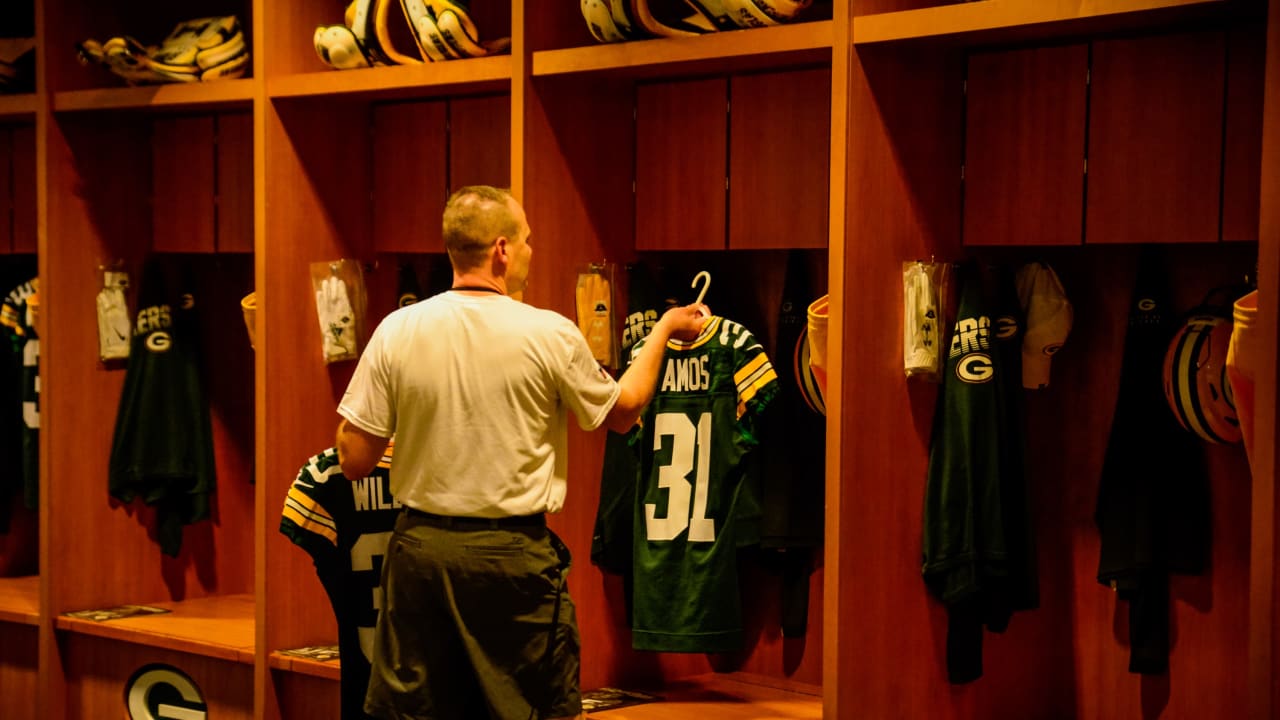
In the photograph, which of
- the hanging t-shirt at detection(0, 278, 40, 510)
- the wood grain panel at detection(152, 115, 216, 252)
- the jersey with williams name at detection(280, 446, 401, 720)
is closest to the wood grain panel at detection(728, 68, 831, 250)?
the jersey with williams name at detection(280, 446, 401, 720)

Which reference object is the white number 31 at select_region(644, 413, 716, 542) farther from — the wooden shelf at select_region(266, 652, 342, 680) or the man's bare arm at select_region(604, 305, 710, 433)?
the wooden shelf at select_region(266, 652, 342, 680)

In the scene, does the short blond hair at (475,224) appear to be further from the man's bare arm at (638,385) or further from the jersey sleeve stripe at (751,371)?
the jersey sleeve stripe at (751,371)

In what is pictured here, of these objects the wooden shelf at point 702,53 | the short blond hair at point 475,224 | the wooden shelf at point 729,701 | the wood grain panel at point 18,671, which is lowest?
the wood grain panel at point 18,671

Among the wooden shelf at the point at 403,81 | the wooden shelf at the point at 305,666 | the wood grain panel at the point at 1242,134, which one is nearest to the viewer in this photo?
the wood grain panel at the point at 1242,134

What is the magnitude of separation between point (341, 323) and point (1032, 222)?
6.34 feet

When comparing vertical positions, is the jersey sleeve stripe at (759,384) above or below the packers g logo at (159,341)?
below

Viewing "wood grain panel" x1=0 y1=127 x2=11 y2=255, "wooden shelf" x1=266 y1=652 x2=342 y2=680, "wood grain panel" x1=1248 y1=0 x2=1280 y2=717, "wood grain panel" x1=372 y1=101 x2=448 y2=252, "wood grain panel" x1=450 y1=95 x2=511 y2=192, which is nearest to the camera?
"wood grain panel" x1=1248 y1=0 x2=1280 y2=717

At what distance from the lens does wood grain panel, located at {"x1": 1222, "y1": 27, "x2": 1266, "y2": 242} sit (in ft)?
10.0

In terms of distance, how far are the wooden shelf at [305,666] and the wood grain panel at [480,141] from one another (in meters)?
1.31

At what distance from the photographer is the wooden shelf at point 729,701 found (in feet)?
11.9

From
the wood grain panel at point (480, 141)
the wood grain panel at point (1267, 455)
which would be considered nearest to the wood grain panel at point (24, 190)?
the wood grain panel at point (480, 141)

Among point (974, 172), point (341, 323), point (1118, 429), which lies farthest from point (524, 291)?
point (1118, 429)

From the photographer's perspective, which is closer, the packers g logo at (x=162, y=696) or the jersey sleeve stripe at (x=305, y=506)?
the jersey sleeve stripe at (x=305, y=506)

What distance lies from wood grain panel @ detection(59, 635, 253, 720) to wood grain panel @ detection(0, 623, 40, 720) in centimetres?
16
